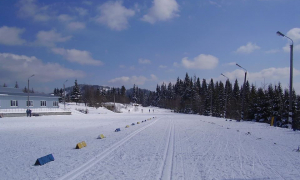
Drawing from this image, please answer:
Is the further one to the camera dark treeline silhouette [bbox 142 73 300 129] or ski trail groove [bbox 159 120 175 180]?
dark treeline silhouette [bbox 142 73 300 129]

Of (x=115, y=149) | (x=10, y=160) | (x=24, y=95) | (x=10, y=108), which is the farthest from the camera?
(x=24, y=95)

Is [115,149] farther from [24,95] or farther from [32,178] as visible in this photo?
[24,95]

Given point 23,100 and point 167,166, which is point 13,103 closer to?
point 23,100

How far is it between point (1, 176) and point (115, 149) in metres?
4.21

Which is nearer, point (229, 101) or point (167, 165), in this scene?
point (167, 165)

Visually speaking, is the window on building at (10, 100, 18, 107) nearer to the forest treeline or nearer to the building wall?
the building wall

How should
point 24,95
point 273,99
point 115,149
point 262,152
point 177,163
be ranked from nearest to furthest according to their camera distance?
point 177,163 < point 262,152 < point 115,149 < point 273,99 < point 24,95

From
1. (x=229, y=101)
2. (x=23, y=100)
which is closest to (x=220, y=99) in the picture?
(x=229, y=101)

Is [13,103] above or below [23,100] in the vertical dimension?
below

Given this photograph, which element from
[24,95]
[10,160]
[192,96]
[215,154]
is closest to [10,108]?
[24,95]

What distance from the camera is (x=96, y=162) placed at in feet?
23.0

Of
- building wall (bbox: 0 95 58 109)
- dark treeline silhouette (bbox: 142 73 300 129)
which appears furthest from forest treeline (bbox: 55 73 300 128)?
building wall (bbox: 0 95 58 109)

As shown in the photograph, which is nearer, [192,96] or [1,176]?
[1,176]

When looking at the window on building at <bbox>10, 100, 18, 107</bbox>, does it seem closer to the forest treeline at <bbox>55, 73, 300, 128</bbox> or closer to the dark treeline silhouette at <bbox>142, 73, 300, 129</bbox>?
the forest treeline at <bbox>55, 73, 300, 128</bbox>
